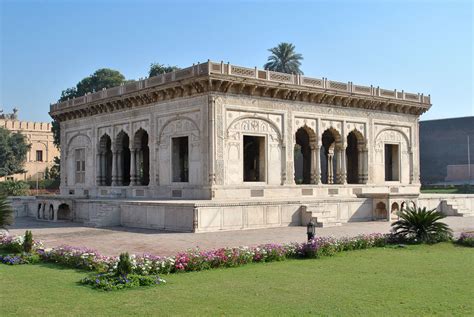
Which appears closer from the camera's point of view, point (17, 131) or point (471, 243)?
point (471, 243)

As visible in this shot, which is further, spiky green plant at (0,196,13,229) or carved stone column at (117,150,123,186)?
carved stone column at (117,150,123,186)

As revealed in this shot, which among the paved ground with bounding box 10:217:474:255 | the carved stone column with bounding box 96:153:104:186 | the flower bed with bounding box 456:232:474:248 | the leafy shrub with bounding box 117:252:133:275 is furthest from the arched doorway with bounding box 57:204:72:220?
the flower bed with bounding box 456:232:474:248

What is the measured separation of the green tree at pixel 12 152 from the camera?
194 feet

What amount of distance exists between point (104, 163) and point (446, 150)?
126 ft

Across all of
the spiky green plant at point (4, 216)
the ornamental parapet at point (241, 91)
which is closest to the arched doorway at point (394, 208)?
the ornamental parapet at point (241, 91)

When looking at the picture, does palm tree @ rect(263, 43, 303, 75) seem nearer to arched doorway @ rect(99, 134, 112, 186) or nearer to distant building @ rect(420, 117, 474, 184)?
distant building @ rect(420, 117, 474, 184)

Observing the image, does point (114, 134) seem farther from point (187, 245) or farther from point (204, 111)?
point (187, 245)

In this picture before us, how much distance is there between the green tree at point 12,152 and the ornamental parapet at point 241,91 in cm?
3245

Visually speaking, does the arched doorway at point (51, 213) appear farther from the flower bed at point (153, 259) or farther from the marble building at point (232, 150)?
the flower bed at point (153, 259)

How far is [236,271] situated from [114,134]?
692 inches

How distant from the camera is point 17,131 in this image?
67.9 m

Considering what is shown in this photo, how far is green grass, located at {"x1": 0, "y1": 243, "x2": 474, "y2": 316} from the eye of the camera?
7688 mm

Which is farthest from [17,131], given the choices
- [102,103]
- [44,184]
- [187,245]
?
[187,245]

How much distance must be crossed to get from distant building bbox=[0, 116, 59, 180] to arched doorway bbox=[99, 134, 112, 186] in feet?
141
